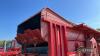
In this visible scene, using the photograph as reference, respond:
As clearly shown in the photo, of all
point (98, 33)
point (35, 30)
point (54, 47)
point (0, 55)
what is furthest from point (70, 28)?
point (0, 55)

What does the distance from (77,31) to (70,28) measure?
53cm

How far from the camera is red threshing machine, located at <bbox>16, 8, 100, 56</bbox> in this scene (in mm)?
3746

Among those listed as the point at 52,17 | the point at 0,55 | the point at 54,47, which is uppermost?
the point at 52,17

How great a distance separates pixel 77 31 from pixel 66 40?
1.01 meters

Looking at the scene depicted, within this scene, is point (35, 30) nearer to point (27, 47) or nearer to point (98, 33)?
point (27, 47)

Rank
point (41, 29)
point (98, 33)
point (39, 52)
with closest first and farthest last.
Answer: point (41, 29) → point (39, 52) → point (98, 33)

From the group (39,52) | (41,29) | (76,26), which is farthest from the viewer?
(76,26)

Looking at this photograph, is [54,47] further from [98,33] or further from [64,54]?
[98,33]

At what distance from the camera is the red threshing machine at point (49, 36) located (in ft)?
12.3

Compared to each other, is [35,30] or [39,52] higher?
[35,30]

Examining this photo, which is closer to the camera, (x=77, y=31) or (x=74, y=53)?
(x=74, y=53)

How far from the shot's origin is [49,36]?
3791 millimetres

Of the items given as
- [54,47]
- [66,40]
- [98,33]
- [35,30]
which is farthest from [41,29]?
[98,33]

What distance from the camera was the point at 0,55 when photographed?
492 cm
